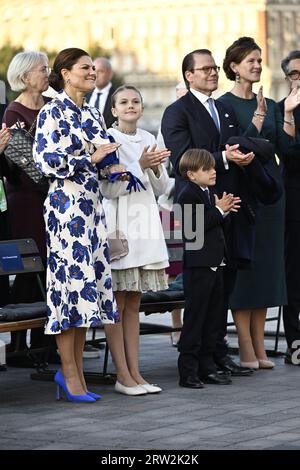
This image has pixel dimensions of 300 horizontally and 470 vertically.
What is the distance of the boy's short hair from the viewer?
32.1 ft

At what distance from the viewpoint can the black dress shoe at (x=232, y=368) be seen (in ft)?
33.8

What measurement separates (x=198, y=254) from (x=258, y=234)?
42.4 inches

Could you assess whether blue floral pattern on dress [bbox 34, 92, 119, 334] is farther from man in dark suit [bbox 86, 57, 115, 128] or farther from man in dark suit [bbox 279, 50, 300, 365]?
man in dark suit [bbox 86, 57, 115, 128]

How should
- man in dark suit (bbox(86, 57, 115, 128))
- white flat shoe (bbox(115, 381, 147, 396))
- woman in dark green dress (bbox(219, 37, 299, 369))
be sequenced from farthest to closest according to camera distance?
man in dark suit (bbox(86, 57, 115, 128)) → woman in dark green dress (bbox(219, 37, 299, 369)) → white flat shoe (bbox(115, 381, 147, 396))

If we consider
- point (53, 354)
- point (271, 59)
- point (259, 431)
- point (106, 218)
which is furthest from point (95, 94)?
point (271, 59)

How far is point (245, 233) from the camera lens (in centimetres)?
1034

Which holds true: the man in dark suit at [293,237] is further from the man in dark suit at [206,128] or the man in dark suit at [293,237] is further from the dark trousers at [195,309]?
the dark trousers at [195,309]

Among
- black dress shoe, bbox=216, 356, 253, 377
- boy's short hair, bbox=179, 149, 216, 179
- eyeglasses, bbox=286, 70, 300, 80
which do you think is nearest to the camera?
boy's short hair, bbox=179, 149, 216, 179

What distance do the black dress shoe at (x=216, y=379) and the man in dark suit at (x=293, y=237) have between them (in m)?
1.07

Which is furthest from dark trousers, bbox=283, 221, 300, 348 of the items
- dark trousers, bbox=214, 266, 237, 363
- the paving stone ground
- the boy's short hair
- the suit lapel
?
the boy's short hair

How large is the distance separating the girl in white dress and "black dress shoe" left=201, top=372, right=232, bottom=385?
0.42m

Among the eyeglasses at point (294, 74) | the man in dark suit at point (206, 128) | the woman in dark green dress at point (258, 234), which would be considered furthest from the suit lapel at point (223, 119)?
the eyeglasses at point (294, 74)

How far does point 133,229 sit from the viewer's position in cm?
973

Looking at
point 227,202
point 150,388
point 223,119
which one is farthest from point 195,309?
point 223,119
